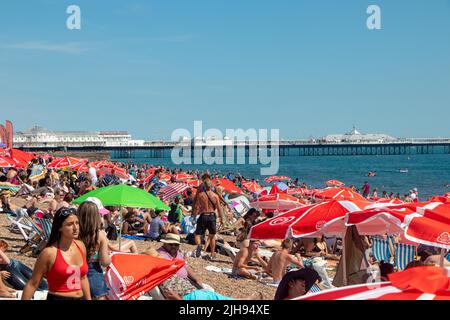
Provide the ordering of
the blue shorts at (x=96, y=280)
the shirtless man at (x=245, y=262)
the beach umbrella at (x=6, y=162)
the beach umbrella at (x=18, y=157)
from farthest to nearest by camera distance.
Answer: the beach umbrella at (x=18, y=157)
the beach umbrella at (x=6, y=162)
the shirtless man at (x=245, y=262)
the blue shorts at (x=96, y=280)

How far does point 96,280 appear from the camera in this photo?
4.27 metres

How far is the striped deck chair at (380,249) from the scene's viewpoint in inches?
Answer: 348

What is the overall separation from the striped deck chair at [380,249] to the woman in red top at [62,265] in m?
6.07

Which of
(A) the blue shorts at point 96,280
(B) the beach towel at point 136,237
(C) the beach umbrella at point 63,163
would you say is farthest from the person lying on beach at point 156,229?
(C) the beach umbrella at point 63,163

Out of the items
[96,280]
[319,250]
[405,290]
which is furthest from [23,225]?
[405,290]

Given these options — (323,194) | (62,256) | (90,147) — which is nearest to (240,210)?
(323,194)

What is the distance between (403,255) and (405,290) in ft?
18.8

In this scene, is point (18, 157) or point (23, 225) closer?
point (23, 225)

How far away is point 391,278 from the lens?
9.02ft

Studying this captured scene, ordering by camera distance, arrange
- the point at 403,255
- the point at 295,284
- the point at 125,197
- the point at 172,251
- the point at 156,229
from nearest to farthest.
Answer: the point at 295,284, the point at 172,251, the point at 125,197, the point at 403,255, the point at 156,229

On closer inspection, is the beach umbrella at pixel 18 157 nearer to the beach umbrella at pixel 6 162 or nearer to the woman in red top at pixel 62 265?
the beach umbrella at pixel 6 162

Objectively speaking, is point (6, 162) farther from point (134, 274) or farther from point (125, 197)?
point (134, 274)
